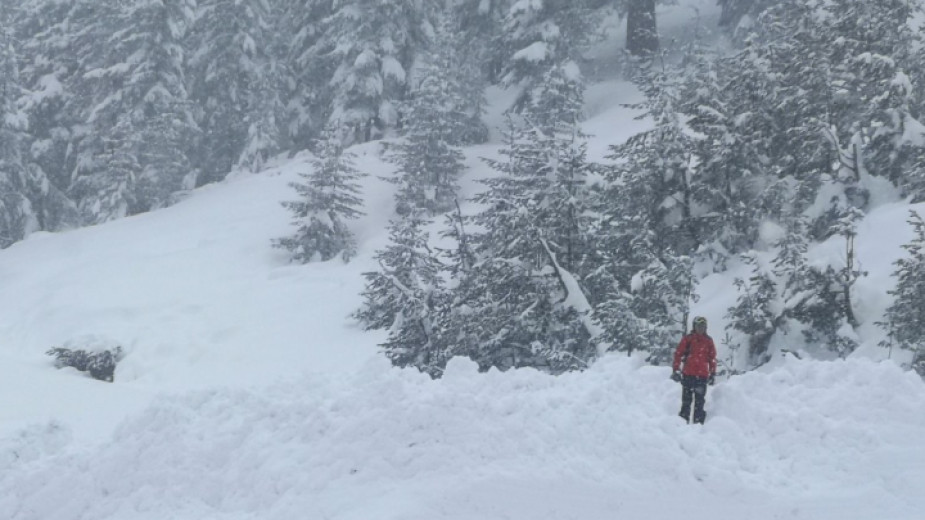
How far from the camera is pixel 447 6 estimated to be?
36500 millimetres

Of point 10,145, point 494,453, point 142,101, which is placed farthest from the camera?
point 10,145

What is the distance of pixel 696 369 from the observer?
10.0 m

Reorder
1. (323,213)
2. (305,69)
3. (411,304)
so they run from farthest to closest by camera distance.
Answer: (305,69)
(323,213)
(411,304)

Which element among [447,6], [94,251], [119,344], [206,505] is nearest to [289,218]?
[94,251]

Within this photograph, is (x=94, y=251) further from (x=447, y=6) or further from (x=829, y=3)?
(x=829, y=3)

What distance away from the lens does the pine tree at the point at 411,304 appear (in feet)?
49.2

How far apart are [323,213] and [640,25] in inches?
645

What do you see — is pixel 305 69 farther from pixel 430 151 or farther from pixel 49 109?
pixel 430 151

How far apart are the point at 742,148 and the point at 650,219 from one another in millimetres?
2232

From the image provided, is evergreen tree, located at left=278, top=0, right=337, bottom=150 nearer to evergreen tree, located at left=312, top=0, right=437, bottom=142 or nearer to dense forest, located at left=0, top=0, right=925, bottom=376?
evergreen tree, located at left=312, top=0, right=437, bottom=142

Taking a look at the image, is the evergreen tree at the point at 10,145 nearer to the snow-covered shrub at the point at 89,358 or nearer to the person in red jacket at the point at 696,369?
the snow-covered shrub at the point at 89,358

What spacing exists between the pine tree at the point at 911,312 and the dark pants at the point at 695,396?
3.50 m

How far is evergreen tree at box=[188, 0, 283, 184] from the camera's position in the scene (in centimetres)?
3631

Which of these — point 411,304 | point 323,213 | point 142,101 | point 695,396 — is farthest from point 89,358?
point 142,101
